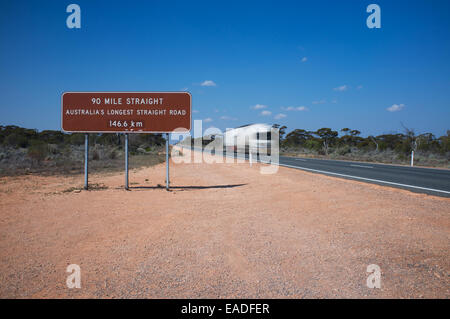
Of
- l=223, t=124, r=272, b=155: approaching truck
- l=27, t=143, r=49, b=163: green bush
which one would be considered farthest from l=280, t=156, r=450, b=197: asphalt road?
l=223, t=124, r=272, b=155: approaching truck

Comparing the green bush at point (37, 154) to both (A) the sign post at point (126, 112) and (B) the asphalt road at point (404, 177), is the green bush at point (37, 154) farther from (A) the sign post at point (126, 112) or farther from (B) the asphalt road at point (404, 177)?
(B) the asphalt road at point (404, 177)

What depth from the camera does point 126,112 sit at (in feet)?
29.4

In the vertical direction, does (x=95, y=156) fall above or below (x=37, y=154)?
below

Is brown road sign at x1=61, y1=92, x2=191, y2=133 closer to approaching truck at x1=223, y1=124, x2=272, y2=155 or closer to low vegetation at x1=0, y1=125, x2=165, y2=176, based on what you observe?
low vegetation at x1=0, y1=125, x2=165, y2=176

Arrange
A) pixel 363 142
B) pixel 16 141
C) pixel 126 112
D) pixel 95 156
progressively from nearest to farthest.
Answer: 1. pixel 126 112
2. pixel 95 156
3. pixel 16 141
4. pixel 363 142

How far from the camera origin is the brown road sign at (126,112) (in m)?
8.87

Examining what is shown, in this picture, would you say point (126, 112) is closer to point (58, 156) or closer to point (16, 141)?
point (58, 156)

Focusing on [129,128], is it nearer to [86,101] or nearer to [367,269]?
[86,101]

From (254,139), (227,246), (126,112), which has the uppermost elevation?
(254,139)

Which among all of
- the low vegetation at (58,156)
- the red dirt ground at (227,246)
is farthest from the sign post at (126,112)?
the low vegetation at (58,156)

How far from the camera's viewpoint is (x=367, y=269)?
3.07 m

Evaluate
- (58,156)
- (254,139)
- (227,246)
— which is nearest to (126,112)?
(227,246)
